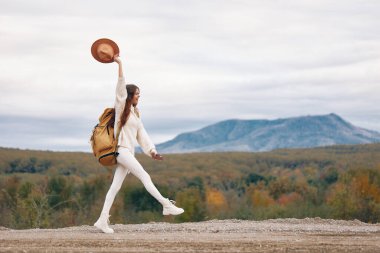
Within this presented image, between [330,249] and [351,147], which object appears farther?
[351,147]

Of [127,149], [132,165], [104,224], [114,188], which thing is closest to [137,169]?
[132,165]

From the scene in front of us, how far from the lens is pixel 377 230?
18.8 metres

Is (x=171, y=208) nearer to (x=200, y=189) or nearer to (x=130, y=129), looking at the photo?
(x=130, y=129)

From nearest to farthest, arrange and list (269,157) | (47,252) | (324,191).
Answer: (47,252)
(324,191)
(269,157)

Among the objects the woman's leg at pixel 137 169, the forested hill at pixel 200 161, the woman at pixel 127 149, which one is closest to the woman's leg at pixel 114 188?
the woman at pixel 127 149

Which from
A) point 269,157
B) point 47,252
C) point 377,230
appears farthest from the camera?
point 269,157

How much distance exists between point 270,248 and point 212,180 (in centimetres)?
13004

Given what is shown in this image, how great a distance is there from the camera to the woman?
1703 cm

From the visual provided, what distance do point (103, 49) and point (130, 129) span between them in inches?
65.8

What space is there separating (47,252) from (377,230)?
331 inches

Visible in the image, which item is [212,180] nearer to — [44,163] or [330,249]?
[44,163]

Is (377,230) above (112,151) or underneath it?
underneath

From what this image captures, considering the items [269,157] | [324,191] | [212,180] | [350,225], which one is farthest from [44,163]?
[350,225]

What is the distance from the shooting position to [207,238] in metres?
15.8
